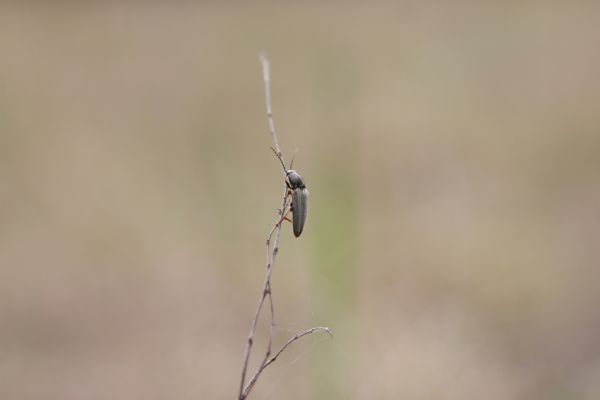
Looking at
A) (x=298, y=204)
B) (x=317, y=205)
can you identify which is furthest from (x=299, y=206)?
(x=317, y=205)

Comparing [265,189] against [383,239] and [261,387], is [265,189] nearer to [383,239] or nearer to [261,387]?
[383,239]

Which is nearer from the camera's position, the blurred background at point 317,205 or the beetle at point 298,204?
the beetle at point 298,204

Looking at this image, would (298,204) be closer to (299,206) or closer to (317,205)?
(299,206)

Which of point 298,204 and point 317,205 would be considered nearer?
point 298,204

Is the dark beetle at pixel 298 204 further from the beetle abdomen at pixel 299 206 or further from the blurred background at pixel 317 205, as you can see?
the blurred background at pixel 317 205

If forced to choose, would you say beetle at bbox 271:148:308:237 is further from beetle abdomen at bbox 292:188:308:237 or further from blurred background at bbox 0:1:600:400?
blurred background at bbox 0:1:600:400

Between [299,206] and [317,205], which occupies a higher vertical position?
[299,206]

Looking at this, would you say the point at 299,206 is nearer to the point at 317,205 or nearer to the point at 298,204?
the point at 298,204

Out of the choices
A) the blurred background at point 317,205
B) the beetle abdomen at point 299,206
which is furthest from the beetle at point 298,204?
the blurred background at point 317,205
